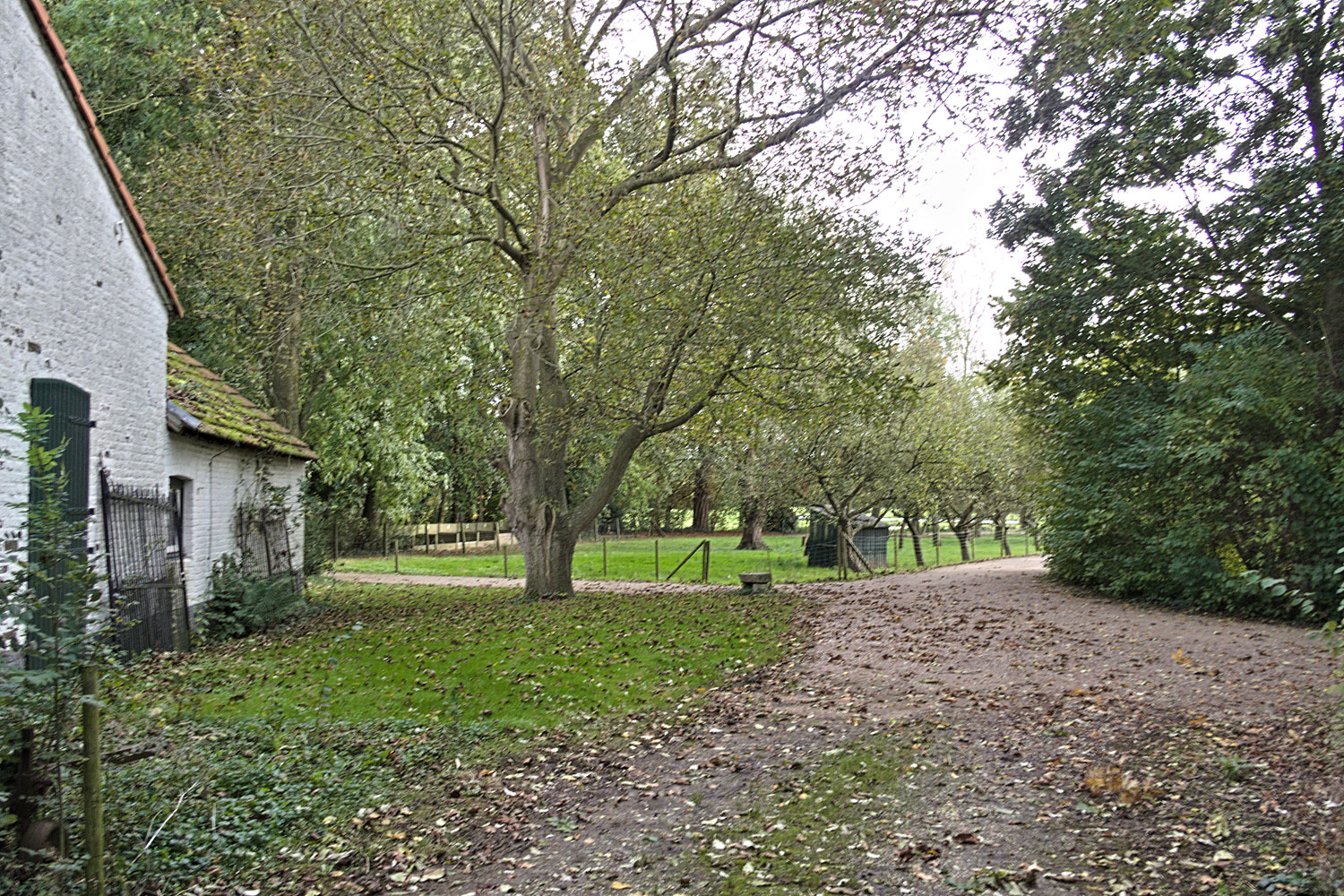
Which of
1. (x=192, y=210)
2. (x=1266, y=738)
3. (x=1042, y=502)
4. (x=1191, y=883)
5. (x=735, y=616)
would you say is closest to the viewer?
(x=1191, y=883)

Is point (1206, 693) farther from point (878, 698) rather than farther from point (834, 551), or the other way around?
point (834, 551)

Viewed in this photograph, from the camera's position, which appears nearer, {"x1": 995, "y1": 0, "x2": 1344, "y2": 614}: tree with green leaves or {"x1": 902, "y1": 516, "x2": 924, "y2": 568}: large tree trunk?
{"x1": 995, "y1": 0, "x2": 1344, "y2": 614}: tree with green leaves

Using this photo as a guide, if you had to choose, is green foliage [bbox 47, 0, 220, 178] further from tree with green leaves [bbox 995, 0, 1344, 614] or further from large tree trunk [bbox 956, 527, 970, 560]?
large tree trunk [bbox 956, 527, 970, 560]

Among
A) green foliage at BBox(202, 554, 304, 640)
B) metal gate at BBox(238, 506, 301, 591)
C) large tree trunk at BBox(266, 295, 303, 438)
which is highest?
large tree trunk at BBox(266, 295, 303, 438)

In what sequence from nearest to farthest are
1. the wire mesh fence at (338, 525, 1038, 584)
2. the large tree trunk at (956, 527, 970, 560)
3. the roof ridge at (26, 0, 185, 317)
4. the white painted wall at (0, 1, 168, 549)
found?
the white painted wall at (0, 1, 168, 549) < the roof ridge at (26, 0, 185, 317) < the wire mesh fence at (338, 525, 1038, 584) < the large tree trunk at (956, 527, 970, 560)

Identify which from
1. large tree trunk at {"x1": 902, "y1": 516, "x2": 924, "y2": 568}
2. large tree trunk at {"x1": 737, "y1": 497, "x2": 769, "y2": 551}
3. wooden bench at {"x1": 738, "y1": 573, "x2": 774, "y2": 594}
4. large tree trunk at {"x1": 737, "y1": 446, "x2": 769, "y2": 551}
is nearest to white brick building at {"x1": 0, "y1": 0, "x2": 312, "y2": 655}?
wooden bench at {"x1": 738, "y1": 573, "x2": 774, "y2": 594}

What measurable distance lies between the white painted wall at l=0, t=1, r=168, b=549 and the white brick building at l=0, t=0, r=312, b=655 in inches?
0.7

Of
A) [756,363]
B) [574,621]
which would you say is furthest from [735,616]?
[756,363]

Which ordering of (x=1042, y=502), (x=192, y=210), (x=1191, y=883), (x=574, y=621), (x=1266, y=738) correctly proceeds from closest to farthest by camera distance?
(x=1191, y=883)
(x=1266, y=738)
(x=192, y=210)
(x=574, y=621)
(x=1042, y=502)

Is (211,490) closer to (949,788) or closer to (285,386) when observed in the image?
(285,386)

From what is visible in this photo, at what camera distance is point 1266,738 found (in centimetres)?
733

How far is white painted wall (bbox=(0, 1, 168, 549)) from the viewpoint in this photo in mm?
8172

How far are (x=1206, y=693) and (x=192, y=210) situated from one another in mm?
14461

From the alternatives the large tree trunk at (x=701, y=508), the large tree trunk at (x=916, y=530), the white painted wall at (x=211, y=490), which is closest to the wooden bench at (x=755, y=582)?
the white painted wall at (x=211, y=490)
